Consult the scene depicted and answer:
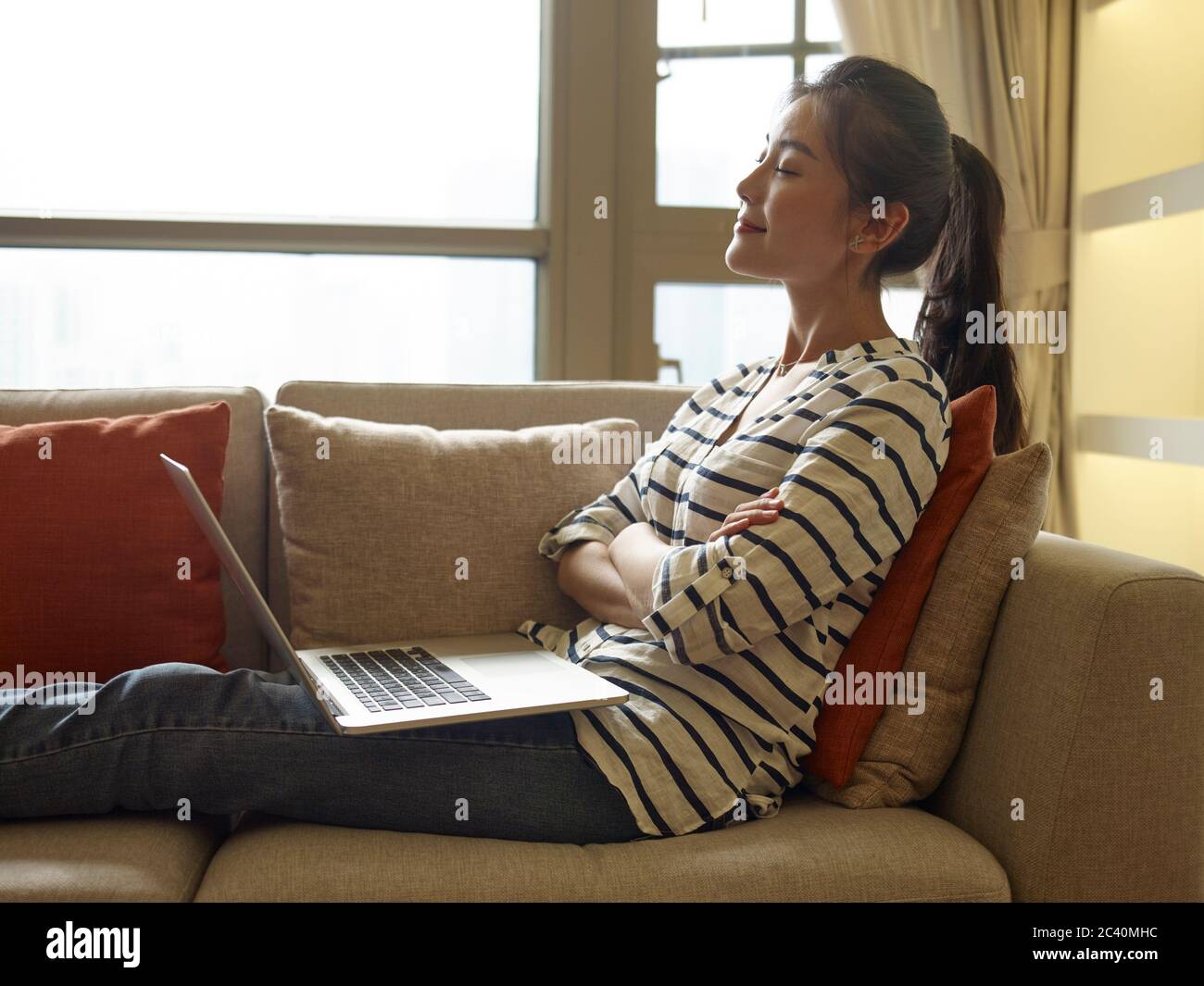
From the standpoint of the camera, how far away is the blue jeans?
45.8 inches

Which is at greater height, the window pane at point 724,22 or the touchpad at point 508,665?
the window pane at point 724,22

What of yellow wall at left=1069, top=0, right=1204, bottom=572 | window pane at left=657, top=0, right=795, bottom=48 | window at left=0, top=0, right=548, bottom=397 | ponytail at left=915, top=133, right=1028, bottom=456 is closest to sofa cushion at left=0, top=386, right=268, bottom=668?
window at left=0, top=0, right=548, bottom=397

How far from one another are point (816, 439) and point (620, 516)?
0.39 m

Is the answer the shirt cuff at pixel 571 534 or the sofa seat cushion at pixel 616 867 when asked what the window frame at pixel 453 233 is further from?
the sofa seat cushion at pixel 616 867

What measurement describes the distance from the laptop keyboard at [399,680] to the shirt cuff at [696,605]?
20cm

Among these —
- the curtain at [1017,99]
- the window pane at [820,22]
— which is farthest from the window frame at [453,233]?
the curtain at [1017,99]

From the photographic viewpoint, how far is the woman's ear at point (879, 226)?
1416 mm

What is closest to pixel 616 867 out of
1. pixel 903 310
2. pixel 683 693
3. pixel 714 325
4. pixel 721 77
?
pixel 683 693

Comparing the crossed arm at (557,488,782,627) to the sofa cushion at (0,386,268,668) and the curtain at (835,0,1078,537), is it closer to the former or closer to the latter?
the sofa cushion at (0,386,268,668)

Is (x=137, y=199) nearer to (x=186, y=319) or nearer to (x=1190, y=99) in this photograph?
(x=186, y=319)

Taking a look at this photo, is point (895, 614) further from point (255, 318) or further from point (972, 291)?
point (255, 318)

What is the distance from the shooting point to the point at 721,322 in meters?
2.55

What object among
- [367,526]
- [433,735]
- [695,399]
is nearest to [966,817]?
[433,735]

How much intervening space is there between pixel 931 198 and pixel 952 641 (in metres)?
0.56
